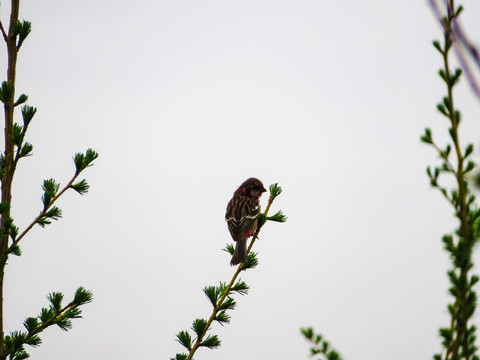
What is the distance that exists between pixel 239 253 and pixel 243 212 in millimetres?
1513

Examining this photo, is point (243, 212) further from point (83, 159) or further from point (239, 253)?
point (83, 159)

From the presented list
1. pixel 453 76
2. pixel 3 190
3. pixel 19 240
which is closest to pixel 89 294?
pixel 19 240

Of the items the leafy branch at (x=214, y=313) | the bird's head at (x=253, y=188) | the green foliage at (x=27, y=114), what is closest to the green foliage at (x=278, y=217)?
the leafy branch at (x=214, y=313)

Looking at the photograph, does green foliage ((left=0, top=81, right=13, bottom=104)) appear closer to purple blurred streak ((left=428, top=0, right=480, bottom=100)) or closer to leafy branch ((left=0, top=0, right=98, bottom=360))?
leafy branch ((left=0, top=0, right=98, bottom=360))

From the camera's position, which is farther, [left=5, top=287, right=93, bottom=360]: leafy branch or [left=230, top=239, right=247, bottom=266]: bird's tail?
[left=230, top=239, right=247, bottom=266]: bird's tail

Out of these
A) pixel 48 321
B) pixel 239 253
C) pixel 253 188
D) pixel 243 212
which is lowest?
pixel 48 321

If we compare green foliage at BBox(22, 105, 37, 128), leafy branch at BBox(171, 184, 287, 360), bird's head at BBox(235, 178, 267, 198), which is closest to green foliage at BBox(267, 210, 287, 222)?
leafy branch at BBox(171, 184, 287, 360)

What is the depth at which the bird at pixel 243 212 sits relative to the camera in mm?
7648

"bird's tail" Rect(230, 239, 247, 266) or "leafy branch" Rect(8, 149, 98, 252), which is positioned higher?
"bird's tail" Rect(230, 239, 247, 266)

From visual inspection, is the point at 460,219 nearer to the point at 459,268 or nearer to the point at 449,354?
the point at 459,268

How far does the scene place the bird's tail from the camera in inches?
258

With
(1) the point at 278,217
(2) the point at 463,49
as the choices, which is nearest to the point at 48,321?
(1) the point at 278,217

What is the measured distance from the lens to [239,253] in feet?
22.8

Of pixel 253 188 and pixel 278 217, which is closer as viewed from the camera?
pixel 278 217
